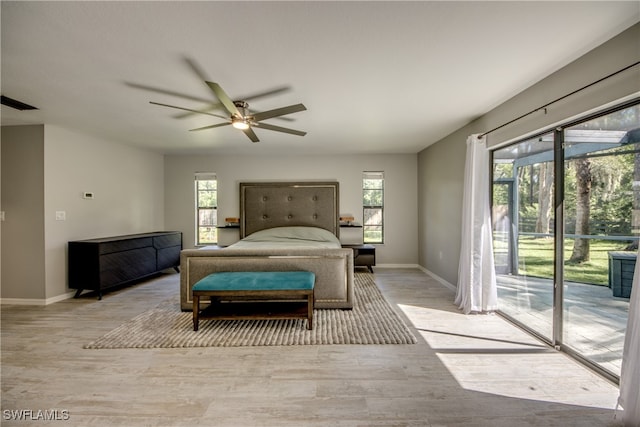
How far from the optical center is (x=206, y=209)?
5.34 m

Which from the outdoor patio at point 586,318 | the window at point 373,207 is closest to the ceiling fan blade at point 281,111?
the outdoor patio at point 586,318

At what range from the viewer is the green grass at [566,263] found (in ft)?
6.42

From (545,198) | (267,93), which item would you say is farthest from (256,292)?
(545,198)

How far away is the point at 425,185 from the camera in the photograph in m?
4.85

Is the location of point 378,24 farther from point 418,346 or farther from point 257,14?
point 418,346

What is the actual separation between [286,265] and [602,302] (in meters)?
2.77

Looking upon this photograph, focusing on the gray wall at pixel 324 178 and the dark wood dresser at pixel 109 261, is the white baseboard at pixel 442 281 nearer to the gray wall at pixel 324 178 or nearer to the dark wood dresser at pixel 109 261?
the gray wall at pixel 324 178

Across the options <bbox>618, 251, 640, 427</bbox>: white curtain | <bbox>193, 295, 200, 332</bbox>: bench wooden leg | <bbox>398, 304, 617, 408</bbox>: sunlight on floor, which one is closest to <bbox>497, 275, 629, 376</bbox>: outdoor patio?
<bbox>398, 304, 617, 408</bbox>: sunlight on floor

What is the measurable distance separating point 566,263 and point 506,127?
138 centimetres

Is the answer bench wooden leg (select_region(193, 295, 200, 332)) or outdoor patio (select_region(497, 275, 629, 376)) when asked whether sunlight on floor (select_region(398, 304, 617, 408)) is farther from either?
bench wooden leg (select_region(193, 295, 200, 332))

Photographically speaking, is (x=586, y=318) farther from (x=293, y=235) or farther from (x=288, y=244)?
(x=293, y=235)

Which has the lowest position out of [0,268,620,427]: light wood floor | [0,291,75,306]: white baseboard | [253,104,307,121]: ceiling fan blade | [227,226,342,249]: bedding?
[0,268,620,427]: light wood floor

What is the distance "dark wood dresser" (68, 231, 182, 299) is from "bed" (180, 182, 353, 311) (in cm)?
133

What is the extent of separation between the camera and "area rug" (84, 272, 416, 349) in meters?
2.34
